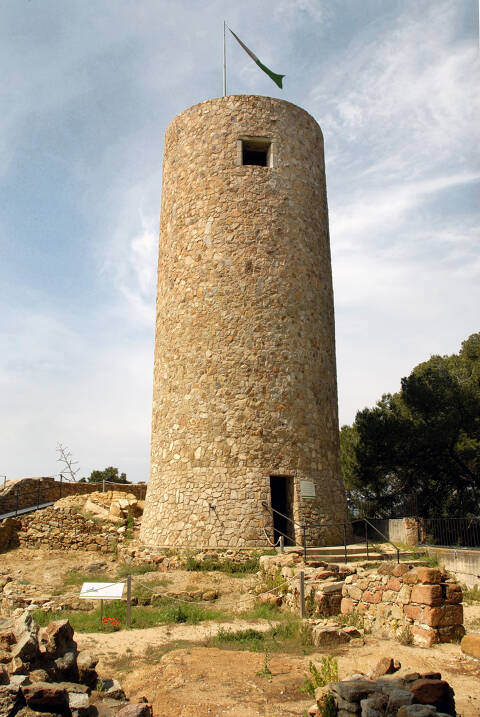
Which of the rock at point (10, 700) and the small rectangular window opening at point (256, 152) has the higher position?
the small rectangular window opening at point (256, 152)

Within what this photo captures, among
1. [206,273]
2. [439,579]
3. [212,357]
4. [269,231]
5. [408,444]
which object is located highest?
[269,231]

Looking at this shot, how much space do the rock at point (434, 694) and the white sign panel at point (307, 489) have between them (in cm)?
836

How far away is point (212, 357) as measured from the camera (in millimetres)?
13305

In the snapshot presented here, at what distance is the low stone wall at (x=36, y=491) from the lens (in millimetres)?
16047

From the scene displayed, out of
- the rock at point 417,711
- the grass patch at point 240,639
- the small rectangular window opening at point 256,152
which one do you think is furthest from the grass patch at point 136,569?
the small rectangular window opening at point 256,152

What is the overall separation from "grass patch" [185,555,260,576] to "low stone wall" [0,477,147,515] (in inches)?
266

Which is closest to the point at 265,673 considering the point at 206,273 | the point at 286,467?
the point at 286,467

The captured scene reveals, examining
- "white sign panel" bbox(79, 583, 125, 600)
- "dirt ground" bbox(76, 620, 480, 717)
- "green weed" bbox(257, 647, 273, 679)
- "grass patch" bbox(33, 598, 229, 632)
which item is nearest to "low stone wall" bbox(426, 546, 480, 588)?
"dirt ground" bbox(76, 620, 480, 717)

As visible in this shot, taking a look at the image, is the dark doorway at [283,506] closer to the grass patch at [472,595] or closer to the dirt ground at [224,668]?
the grass patch at [472,595]

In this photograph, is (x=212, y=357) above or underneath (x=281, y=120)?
underneath

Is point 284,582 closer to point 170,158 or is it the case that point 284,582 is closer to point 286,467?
point 286,467

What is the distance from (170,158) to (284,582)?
11070 mm

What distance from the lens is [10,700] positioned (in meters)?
4.55

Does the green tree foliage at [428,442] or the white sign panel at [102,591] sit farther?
the green tree foliage at [428,442]
